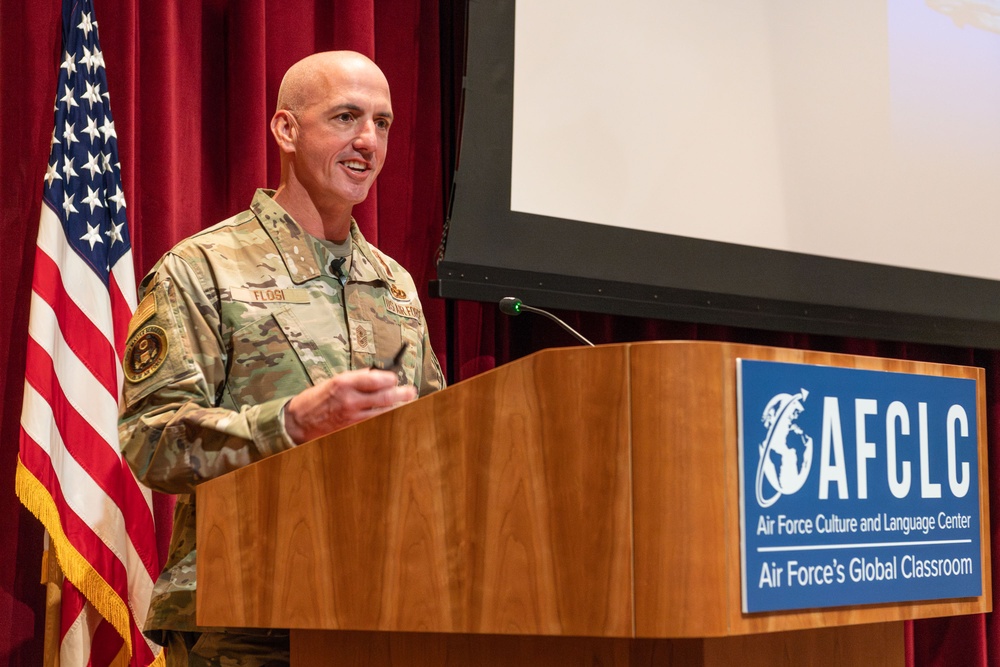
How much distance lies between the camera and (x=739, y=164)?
3.48 m

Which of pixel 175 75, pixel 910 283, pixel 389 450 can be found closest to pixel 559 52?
pixel 175 75

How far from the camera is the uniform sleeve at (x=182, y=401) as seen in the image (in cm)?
159

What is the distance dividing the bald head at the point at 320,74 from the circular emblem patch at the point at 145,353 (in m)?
0.58

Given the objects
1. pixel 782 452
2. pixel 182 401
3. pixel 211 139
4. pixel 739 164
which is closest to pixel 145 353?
pixel 182 401

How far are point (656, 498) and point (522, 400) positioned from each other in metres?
0.17

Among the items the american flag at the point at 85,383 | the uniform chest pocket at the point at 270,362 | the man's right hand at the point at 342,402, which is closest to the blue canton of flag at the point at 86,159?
the american flag at the point at 85,383

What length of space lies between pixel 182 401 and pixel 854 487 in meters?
0.93

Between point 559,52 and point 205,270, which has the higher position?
point 559,52

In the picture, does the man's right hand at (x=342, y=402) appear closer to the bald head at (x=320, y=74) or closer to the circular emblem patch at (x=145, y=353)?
the circular emblem patch at (x=145, y=353)

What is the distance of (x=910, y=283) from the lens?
151 inches

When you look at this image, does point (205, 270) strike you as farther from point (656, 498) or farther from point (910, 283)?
point (910, 283)

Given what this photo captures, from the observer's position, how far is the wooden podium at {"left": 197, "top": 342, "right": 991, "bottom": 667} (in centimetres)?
117

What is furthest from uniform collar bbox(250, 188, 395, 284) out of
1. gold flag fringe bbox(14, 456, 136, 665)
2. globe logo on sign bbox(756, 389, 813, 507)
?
globe logo on sign bbox(756, 389, 813, 507)

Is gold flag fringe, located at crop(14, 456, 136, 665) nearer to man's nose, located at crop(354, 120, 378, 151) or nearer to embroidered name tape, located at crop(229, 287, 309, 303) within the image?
embroidered name tape, located at crop(229, 287, 309, 303)
